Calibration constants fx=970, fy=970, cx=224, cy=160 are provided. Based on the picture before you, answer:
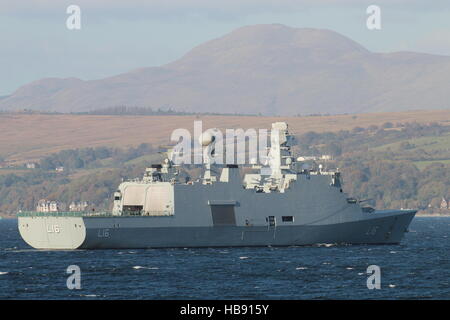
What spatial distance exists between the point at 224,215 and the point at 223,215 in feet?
0.23

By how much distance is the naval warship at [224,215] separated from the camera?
195 feet

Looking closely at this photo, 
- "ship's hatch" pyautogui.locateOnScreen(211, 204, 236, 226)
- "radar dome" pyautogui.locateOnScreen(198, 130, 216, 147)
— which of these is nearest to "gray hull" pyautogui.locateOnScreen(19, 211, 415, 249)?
"ship's hatch" pyautogui.locateOnScreen(211, 204, 236, 226)

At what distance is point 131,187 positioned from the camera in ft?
208

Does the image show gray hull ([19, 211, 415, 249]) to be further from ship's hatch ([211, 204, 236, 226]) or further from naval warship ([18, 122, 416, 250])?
ship's hatch ([211, 204, 236, 226])

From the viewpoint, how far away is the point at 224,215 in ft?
204

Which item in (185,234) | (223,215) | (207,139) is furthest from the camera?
(207,139)

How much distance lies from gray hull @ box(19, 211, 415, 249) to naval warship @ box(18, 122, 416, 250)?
0.21ft

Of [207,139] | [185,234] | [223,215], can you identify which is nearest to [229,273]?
[185,234]

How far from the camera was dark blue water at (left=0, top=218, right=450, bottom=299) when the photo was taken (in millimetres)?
43219

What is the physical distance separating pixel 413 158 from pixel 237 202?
13763 centimetres

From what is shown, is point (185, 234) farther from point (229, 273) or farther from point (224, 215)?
point (229, 273)

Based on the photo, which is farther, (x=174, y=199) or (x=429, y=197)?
(x=429, y=197)

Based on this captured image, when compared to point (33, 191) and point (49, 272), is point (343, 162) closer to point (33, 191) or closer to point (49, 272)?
point (33, 191)
